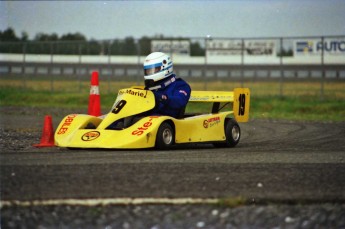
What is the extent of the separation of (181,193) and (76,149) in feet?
14.2

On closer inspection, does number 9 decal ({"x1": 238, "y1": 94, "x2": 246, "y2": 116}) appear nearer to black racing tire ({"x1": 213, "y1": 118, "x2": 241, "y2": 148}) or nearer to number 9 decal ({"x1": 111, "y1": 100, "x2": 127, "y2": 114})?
black racing tire ({"x1": 213, "y1": 118, "x2": 241, "y2": 148})

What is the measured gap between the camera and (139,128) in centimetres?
1120

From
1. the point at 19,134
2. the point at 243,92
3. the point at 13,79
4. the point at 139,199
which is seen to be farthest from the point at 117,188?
the point at 13,79

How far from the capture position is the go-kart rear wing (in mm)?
13062

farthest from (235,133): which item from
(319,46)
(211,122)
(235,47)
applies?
(235,47)

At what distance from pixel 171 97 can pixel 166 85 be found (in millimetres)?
445

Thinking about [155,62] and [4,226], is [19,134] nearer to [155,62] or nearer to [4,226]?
[155,62]

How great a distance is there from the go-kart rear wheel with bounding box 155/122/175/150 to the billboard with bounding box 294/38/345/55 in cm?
1433

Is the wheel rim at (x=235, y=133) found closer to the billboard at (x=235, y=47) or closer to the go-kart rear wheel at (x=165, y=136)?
the go-kart rear wheel at (x=165, y=136)

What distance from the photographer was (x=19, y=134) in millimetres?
14648

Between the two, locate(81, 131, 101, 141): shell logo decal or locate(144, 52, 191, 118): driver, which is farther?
locate(144, 52, 191, 118): driver

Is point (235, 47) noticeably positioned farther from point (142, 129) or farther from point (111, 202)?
point (111, 202)

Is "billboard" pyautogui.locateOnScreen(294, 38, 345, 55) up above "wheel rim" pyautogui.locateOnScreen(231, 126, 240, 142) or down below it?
below

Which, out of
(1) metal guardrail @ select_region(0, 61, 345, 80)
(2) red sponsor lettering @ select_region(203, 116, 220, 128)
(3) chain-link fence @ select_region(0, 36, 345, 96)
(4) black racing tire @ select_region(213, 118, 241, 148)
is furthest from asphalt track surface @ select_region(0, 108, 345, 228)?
(1) metal guardrail @ select_region(0, 61, 345, 80)
